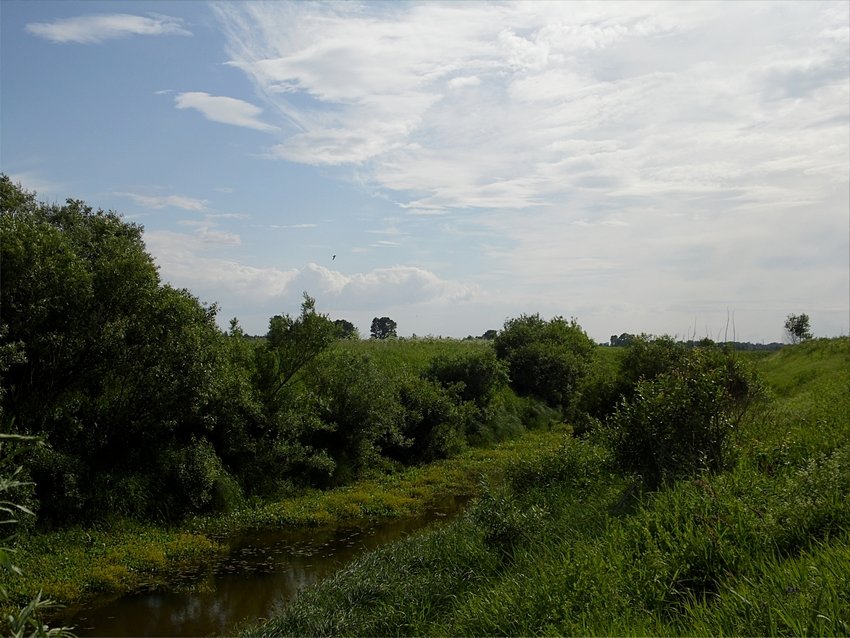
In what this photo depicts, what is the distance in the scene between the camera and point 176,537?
46.7 feet

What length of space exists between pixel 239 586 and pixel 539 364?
76.8 ft

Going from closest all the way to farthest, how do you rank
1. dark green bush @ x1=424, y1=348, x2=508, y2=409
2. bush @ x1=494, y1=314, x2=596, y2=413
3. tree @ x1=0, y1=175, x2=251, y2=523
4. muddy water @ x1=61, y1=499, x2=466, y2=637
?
1. muddy water @ x1=61, y1=499, x2=466, y2=637
2. tree @ x1=0, y1=175, x2=251, y2=523
3. dark green bush @ x1=424, y1=348, x2=508, y2=409
4. bush @ x1=494, y1=314, x2=596, y2=413

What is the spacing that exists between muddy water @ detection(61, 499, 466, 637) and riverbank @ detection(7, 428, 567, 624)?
48 cm

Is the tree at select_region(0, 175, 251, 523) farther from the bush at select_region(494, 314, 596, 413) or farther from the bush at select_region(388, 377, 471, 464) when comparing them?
the bush at select_region(494, 314, 596, 413)

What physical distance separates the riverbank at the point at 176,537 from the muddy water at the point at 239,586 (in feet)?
1.58

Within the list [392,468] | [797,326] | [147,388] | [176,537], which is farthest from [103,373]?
[797,326]

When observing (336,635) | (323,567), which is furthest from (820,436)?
(323,567)

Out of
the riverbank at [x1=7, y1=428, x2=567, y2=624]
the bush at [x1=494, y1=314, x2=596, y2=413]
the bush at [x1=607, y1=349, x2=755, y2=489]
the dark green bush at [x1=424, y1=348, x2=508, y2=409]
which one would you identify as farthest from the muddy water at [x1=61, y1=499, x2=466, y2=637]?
the bush at [x1=494, y1=314, x2=596, y2=413]

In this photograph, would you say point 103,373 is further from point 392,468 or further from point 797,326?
point 797,326

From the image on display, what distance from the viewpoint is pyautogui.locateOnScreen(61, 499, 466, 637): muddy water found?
10.6m

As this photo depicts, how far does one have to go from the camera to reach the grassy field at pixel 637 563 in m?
4.84

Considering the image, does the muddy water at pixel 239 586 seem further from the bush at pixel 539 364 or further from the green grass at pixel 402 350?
the bush at pixel 539 364

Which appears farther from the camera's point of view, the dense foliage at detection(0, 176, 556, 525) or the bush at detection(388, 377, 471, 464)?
the bush at detection(388, 377, 471, 464)

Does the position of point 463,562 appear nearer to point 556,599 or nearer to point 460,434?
point 556,599
